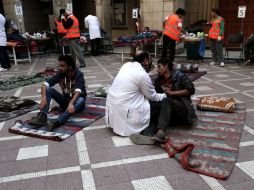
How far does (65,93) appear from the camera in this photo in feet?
16.0

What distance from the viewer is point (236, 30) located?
39.2 ft

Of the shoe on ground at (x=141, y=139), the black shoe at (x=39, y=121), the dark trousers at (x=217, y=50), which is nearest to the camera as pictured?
the shoe on ground at (x=141, y=139)

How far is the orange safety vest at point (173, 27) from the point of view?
8.84 meters

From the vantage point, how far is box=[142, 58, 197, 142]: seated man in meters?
3.92

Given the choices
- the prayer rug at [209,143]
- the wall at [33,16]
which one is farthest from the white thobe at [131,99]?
the wall at [33,16]

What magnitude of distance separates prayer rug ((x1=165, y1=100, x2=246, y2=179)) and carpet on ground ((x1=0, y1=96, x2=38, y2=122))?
2.64 m

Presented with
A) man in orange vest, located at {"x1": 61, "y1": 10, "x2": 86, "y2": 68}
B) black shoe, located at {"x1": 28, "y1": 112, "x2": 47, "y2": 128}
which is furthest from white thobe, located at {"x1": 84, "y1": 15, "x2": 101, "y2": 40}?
black shoe, located at {"x1": 28, "y1": 112, "x2": 47, "y2": 128}

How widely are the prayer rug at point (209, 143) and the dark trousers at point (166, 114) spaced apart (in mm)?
146

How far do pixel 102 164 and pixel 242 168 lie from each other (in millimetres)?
1480

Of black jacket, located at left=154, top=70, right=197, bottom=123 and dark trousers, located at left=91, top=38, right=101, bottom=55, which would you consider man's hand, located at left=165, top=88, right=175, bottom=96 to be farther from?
dark trousers, located at left=91, top=38, right=101, bottom=55

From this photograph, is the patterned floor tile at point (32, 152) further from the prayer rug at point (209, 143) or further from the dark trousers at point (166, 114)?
the prayer rug at point (209, 143)

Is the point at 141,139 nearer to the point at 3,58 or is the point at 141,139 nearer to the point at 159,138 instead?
the point at 159,138

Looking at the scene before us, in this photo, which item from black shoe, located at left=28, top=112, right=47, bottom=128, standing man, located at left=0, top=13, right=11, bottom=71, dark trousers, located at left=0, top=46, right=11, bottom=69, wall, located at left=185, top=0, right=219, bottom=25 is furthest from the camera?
wall, located at left=185, top=0, right=219, bottom=25

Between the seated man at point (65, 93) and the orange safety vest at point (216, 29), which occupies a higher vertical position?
the orange safety vest at point (216, 29)
